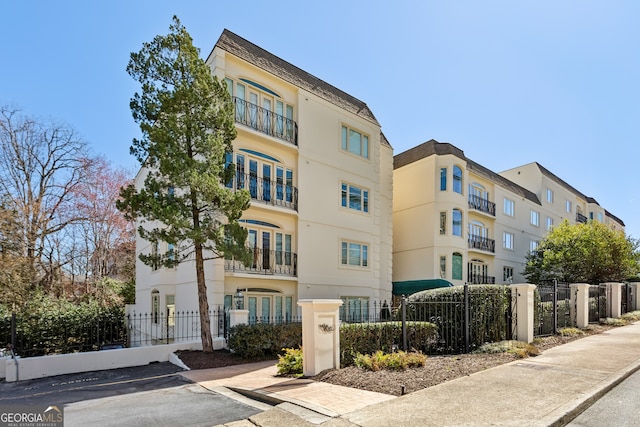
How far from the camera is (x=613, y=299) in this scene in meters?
19.3

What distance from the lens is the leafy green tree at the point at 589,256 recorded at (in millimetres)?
24266

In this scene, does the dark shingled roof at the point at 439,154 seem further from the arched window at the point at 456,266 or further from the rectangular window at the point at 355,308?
the rectangular window at the point at 355,308

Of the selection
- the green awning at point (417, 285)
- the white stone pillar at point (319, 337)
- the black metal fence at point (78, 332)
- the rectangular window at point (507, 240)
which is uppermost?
the rectangular window at point (507, 240)

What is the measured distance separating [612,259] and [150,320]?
26.1 metres

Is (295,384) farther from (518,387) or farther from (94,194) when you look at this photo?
(94,194)

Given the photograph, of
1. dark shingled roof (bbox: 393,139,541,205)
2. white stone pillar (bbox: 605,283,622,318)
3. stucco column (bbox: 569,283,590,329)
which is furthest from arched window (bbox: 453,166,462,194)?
stucco column (bbox: 569,283,590,329)

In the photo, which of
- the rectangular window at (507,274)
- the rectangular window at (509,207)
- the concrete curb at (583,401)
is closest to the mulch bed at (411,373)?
the concrete curb at (583,401)

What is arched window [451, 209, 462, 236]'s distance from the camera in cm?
2712

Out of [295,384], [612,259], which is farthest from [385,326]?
[612,259]

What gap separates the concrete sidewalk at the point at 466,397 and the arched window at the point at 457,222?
1748 cm

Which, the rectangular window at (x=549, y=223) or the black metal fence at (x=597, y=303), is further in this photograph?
the rectangular window at (x=549, y=223)

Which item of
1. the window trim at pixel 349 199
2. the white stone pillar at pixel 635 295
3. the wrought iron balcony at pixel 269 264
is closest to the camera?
the wrought iron balcony at pixel 269 264

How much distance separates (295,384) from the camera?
8078 mm

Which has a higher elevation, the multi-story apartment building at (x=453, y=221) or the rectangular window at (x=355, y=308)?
the multi-story apartment building at (x=453, y=221)
